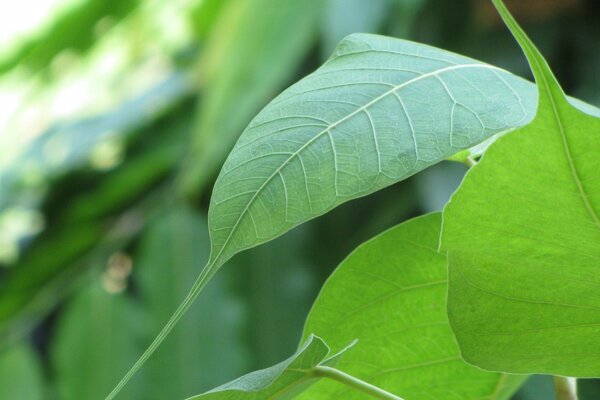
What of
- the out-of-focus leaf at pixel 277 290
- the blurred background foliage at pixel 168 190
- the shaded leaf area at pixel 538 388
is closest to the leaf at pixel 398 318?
the shaded leaf area at pixel 538 388

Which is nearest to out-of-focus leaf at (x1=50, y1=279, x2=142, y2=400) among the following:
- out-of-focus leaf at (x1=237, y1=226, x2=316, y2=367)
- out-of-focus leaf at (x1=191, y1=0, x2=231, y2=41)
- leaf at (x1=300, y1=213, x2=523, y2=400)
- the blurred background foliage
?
the blurred background foliage

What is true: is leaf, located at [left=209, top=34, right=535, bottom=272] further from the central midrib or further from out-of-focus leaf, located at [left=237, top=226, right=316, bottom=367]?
out-of-focus leaf, located at [left=237, top=226, right=316, bottom=367]

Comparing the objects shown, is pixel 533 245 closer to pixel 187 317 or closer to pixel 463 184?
pixel 463 184

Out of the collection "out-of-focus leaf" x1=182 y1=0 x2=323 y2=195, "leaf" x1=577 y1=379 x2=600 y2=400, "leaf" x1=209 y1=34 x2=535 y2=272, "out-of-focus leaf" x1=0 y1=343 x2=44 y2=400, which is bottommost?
"leaf" x1=577 y1=379 x2=600 y2=400

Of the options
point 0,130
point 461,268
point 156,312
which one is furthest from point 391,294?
point 0,130

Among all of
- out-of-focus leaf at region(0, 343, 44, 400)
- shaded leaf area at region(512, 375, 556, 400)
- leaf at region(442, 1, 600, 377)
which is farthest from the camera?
out-of-focus leaf at region(0, 343, 44, 400)

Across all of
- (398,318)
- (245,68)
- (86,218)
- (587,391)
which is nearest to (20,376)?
(86,218)

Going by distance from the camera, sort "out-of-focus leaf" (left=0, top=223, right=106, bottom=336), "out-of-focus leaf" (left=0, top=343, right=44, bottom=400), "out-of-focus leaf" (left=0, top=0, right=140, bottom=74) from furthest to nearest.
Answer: "out-of-focus leaf" (left=0, top=0, right=140, bottom=74) < "out-of-focus leaf" (left=0, top=223, right=106, bottom=336) < "out-of-focus leaf" (left=0, top=343, right=44, bottom=400)
